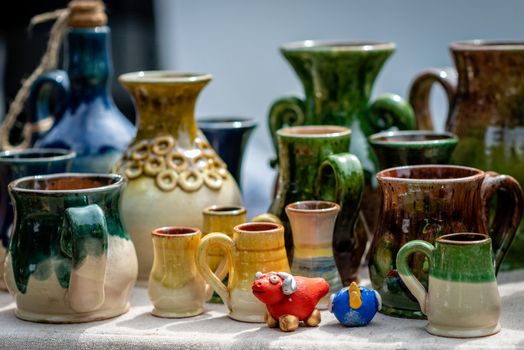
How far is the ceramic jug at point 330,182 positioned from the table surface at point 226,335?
153 mm

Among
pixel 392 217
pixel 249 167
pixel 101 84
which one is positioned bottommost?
pixel 249 167

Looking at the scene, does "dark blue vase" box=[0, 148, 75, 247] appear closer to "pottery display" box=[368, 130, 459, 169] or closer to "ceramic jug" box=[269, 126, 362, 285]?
"ceramic jug" box=[269, 126, 362, 285]

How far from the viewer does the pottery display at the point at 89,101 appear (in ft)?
6.03

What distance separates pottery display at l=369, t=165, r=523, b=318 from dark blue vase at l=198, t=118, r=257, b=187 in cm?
44

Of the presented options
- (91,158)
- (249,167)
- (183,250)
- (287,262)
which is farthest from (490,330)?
(249,167)

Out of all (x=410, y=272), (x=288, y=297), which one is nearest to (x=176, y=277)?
(x=288, y=297)

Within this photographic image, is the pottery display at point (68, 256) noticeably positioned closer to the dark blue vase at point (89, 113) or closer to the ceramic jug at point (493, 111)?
the dark blue vase at point (89, 113)

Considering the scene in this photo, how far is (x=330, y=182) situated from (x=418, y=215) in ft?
0.61

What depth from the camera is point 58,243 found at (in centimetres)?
141

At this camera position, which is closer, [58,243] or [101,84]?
[58,243]

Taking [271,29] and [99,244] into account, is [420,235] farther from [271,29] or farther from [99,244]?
[271,29]

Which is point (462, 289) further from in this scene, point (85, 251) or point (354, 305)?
point (85, 251)

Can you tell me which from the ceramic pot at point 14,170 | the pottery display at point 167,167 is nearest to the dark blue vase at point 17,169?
the ceramic pot at point 14,170

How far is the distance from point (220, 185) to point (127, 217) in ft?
0.51
